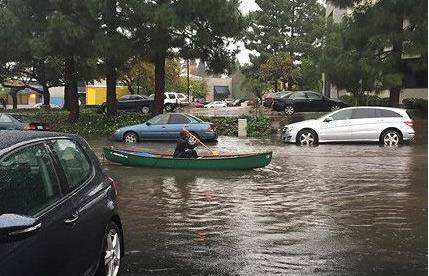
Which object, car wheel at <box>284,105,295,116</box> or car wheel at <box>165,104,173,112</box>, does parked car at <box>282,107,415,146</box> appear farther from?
car wheel at <box>165,104,173,112</box>

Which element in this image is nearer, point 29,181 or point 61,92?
point 29,181

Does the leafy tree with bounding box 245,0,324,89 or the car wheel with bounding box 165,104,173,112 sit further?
the leafy tree with bounding box 245,0,324,89

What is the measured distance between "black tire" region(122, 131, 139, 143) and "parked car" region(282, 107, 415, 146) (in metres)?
6.69

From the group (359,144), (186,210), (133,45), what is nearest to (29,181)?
(186,210)

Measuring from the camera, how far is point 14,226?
3008 mm

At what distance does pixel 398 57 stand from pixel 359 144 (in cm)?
757

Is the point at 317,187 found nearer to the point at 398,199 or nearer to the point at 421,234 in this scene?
the point at 398,199

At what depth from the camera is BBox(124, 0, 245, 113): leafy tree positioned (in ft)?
83.1

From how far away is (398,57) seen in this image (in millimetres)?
26594

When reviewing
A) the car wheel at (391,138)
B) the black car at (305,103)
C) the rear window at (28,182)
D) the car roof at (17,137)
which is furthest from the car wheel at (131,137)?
the rear window at (28,182)

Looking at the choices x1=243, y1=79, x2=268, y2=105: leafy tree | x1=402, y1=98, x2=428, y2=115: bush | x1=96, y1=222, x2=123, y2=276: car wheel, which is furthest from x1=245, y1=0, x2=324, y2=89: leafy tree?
x1=96, y1=222, x2=123, y2=276: car wheel

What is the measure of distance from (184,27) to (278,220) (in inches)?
736

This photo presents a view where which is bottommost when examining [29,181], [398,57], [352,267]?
[352,267]

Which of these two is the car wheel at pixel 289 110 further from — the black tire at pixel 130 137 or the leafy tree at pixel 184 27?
the black tire at pixel 130 137
